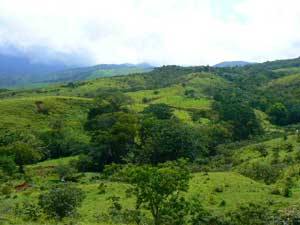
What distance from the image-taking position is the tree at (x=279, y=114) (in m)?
110

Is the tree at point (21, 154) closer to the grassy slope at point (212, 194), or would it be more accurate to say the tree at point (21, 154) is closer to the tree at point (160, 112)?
the grassy slope at point (212, 194)

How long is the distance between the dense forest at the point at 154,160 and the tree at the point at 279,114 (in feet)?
0.92

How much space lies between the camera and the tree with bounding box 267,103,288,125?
110 meters

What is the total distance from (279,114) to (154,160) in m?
59.4

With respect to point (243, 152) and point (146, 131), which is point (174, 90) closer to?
point (146, 131)

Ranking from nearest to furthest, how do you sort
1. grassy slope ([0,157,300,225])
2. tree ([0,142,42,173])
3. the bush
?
grassy slope ([0,157,300,225]) < the bush < tree ([0,142,42,173])

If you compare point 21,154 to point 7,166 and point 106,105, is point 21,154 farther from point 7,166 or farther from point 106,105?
point 106,105

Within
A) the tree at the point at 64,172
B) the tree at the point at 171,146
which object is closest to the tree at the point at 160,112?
the tree at the point at 171,146

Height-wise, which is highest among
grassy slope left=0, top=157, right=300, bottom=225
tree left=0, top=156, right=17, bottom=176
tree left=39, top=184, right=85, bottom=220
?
tree left=39, top=184, right=85, bottom=220

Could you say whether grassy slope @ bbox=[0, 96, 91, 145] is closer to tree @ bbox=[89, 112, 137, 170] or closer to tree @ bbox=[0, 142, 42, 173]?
tree @ bbox=[89, 112, 137, 170]

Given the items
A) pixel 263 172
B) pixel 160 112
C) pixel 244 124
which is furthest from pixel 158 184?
pixel 160 112

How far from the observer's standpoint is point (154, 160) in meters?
63.7

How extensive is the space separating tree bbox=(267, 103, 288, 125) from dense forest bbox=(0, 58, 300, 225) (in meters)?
0.28

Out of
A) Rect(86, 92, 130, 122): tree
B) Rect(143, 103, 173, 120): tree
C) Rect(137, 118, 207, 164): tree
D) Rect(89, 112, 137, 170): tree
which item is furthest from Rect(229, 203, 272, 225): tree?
Rect(86, 92, 130, 122): tree
